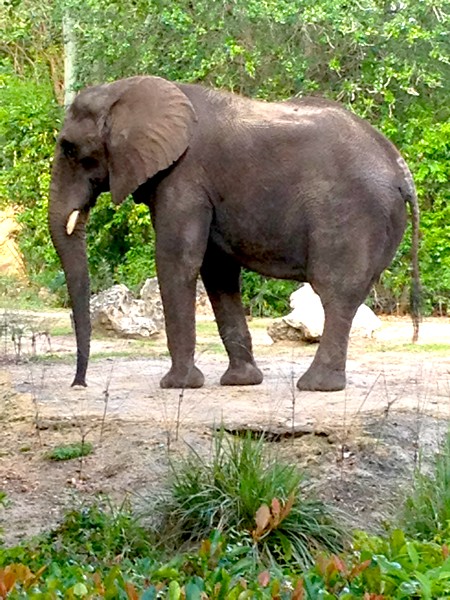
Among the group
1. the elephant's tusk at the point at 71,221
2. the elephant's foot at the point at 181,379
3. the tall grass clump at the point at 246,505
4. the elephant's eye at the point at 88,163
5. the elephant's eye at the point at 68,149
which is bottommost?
the tall grass clump at the point at 246,505

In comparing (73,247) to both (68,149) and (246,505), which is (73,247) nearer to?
(68,149)

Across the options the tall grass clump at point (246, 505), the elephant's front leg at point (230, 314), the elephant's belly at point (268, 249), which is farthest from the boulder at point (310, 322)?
the tall grass clump at point (246, 505)

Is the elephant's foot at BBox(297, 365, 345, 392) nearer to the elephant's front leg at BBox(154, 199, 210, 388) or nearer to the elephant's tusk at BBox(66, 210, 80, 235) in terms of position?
the elephant's front leg at BBox(154, 199, 210, 388)

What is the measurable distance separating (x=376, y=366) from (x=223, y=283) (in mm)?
1986

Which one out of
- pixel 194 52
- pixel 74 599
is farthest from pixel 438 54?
pixel 74 599

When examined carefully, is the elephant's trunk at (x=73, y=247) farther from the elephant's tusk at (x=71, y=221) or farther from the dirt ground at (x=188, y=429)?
the dirt ground at (x=188, y=429)

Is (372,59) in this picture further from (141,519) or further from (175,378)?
(141,519)

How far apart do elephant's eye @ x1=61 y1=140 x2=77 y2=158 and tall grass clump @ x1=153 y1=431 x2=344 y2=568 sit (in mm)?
3888

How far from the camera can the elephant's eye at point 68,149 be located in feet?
30.8

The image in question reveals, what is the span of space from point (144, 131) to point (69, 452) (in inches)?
115

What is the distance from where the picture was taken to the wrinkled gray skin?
29.5 feet

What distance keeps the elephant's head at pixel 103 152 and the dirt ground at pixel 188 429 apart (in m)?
0.93

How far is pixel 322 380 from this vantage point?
29.9 feet

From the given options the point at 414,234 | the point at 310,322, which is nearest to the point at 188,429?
the point at 414,234
